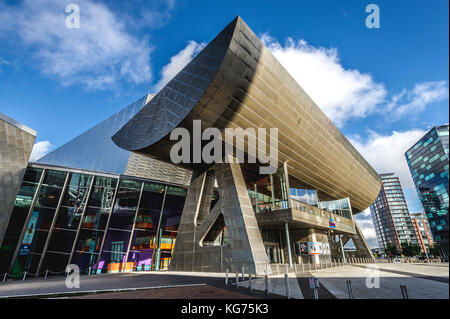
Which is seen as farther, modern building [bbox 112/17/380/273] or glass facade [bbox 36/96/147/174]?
glass facade [bbox 36/96/147/174]

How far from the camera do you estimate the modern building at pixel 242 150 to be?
16.9 metres

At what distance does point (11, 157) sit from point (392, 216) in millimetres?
203449

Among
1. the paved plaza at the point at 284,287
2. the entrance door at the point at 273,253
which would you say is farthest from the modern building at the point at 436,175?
the entrance door at the point at 273,253

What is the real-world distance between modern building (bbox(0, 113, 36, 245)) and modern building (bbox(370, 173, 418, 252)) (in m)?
195

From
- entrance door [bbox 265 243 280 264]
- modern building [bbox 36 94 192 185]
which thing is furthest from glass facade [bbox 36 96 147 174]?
entrance door [bbox 265 243 280 264]

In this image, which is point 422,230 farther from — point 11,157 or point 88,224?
point 11,157

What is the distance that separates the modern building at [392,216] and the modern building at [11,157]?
195 metres

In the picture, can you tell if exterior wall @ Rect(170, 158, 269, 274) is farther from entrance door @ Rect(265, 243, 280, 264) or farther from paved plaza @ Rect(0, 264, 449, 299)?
entrance door @ Rect(265, 243, 280, 264)

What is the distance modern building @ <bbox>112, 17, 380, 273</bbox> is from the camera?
16.9m

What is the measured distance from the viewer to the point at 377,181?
155 ft

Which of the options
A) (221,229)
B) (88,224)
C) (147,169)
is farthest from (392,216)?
(88,224)

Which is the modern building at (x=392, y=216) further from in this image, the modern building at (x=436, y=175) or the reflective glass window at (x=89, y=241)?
the reflective glass window at (x=89, y=241)

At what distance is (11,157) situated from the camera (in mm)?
20797
